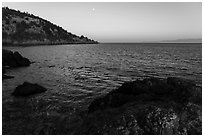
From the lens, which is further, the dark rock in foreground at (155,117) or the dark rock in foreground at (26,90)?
the dark rock in foreground at (26,90)

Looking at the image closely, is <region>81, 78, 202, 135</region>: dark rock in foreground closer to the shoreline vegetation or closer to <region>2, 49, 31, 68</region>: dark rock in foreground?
the shoreline vegetation

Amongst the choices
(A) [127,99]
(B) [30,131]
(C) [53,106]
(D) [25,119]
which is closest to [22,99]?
(C) [53,106]

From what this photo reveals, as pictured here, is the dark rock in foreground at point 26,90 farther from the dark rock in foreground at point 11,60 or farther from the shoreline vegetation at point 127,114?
the dark rock in foreground at point 11,60

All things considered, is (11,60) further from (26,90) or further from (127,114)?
(127,114)

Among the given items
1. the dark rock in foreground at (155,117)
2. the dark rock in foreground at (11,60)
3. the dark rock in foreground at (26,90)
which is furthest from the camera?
the dark rock in foreground at (11,60)

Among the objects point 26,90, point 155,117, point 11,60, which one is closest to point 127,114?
point 155,117

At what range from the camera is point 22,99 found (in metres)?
16.5

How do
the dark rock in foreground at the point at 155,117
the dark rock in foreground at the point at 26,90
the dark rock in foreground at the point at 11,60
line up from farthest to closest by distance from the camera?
the dark rock in foreground at the point at 11,60 < the dark rock in foreground at the point at 26,90 < the dark rock in foreground at the point at 155,117

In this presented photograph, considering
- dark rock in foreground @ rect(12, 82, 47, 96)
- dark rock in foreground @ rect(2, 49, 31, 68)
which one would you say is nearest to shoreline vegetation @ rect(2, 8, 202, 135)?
dark rock in foreground @ rect(12, 82, 47, 96)

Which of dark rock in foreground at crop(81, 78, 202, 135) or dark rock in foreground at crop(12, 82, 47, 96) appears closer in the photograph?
dark rock in foreground at crop(81, 78, 202, 135)

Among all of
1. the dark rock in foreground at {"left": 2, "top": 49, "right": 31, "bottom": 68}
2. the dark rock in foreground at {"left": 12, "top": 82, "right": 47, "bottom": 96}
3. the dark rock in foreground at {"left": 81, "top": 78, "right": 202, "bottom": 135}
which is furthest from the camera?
the dark rock in foreground at {"left": 2, "top": 49, "right": 31, "bottom": 68}

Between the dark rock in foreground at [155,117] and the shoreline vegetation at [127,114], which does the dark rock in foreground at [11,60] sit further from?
the dark rock in foreground at [155,117]

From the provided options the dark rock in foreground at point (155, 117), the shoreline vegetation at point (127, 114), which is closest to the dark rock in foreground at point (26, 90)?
the shoreline vegetation at point (127, 114)

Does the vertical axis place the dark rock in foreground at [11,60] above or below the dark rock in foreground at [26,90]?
above
